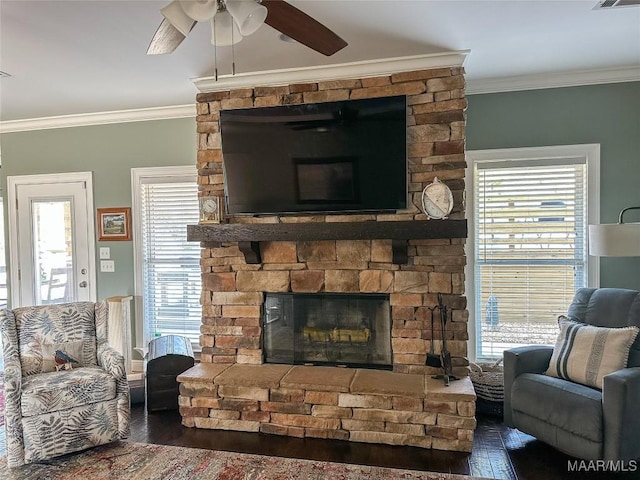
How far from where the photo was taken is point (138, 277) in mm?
4457

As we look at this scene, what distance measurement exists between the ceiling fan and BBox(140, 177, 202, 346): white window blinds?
2416mm

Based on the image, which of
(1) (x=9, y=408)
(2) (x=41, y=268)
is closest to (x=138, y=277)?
(2) (x=41, y=268)

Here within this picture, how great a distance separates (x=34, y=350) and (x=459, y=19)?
3.45 m

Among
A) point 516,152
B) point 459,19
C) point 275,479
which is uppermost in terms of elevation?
point 459,19

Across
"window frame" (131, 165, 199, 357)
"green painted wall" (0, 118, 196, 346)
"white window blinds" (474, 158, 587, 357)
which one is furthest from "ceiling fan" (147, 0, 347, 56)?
"window frame" (131, 165, 199, 357)

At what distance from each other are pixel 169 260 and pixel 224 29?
112 inches

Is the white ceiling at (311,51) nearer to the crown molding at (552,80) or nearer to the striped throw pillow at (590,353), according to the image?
the crown molding at (552,80)

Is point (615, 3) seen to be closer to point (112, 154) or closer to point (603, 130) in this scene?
point (603, 130)

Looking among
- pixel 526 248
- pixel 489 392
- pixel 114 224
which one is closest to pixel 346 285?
pixel 489 392

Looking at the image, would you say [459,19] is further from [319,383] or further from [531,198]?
[319,383]

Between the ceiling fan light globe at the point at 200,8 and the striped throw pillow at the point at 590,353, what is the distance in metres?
2.81

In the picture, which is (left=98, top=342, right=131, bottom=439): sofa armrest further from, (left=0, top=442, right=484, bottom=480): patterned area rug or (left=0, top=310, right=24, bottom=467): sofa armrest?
(left=0, top=310, right=24, bottom=467): sofa armrest

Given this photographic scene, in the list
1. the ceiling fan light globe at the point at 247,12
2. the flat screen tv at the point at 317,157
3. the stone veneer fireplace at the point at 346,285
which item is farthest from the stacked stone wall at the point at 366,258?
the ceiling fan light globe at the point at 247,12

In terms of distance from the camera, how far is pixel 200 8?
1760 mm
